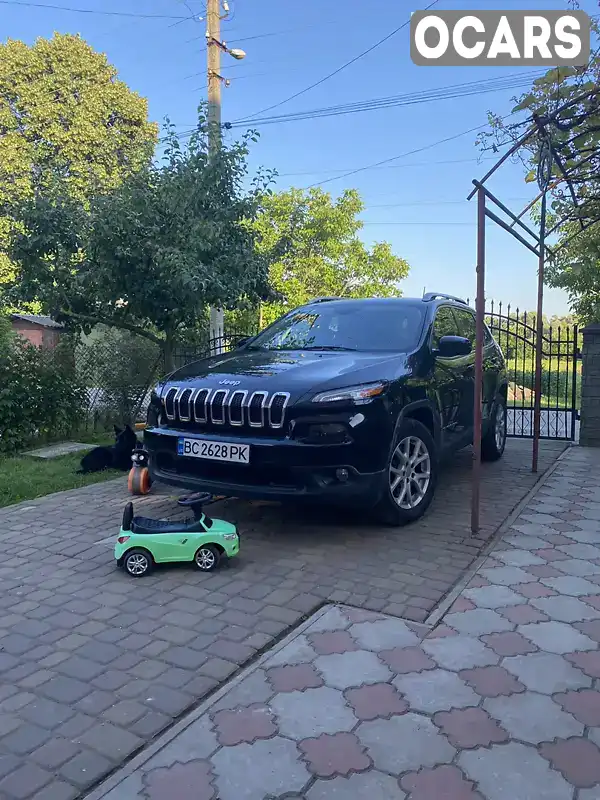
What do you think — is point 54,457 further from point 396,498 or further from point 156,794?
point 156,794

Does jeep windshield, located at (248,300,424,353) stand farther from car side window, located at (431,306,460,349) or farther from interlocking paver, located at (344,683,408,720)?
interlocking paver, located at (344,683,408,720)

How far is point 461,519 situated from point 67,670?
3.23 meters

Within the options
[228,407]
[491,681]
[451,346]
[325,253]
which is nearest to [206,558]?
[228,407]

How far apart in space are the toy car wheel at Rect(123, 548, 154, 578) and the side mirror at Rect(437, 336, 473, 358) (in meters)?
2.88

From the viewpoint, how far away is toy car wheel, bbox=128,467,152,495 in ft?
19.1

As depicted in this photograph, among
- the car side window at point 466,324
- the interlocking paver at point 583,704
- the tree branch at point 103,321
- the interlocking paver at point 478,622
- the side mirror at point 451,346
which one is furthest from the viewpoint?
the tree branch at point 103,321

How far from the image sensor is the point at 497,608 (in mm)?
3504

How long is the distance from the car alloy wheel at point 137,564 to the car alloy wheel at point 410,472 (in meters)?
1.75

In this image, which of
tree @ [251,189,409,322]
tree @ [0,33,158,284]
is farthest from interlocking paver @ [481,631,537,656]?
tree @ [0,33,158,284]

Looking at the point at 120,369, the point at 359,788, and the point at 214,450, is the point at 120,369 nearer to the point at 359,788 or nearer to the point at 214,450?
the point at 214,450

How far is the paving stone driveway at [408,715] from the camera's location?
7.04 ft

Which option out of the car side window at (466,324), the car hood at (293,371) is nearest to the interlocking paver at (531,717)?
the car hood at (293,371)

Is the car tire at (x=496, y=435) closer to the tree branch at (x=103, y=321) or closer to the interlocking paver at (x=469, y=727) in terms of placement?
the tree branch at (x=103, y=321)

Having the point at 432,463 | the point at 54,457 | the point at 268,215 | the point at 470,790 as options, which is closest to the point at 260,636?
the point at 470,790
